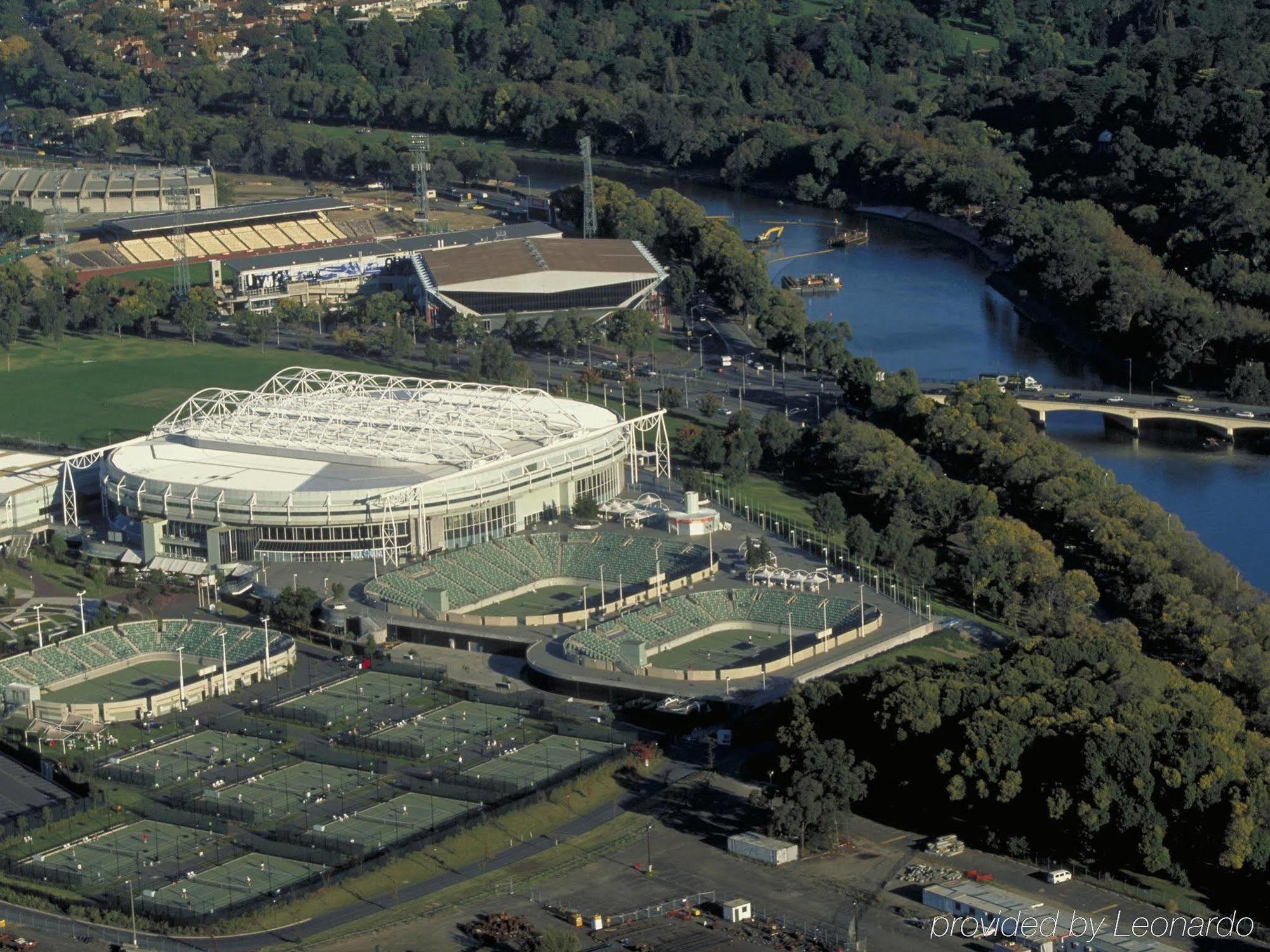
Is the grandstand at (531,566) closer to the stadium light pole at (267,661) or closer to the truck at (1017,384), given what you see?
the stadium light pole at (267,661)

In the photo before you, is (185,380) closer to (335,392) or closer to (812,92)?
(335,392)

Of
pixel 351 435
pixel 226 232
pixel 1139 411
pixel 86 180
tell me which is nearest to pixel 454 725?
pixel 351 435

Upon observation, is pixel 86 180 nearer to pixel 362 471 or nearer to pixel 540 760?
pixel 362 471

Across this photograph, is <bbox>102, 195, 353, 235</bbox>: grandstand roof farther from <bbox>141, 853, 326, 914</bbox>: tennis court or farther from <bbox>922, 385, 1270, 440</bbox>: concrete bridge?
<bbox>141, 853, 326, 914</bbox>: tennis court

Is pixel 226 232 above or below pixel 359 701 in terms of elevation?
above

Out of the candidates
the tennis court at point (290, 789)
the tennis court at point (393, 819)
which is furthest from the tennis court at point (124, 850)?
the tennis court at point (393, 819)

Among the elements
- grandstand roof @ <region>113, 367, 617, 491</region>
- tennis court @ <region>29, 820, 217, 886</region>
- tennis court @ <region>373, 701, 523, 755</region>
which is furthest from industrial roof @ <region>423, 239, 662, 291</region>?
tennis court @ <region>29, 820, 217, 886</region>
